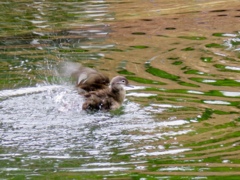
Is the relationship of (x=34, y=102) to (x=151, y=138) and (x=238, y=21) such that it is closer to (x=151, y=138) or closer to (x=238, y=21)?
(x=151, y=138)

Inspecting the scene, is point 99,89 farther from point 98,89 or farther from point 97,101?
point 97,101

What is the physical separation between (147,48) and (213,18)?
3048 millimetres

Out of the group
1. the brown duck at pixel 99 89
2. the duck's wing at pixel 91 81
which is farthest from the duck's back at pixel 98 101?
the duck's wing at pixel 91 81

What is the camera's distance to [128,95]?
9.77m

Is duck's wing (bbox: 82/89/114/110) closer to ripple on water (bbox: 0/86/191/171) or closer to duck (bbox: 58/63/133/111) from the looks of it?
duck (bbox: 58/63/133/111)

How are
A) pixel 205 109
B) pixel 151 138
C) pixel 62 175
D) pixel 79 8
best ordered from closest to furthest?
pixel 62 175, pixel 151 138, pixel 205 109, pixel 79 8

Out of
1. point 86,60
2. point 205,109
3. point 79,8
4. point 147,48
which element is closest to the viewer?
point 205,109

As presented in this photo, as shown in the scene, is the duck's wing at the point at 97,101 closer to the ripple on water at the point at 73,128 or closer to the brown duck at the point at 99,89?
the brown duck at the point at 99,89

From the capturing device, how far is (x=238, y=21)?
14.7m

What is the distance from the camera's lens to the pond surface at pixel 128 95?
684 centimetres

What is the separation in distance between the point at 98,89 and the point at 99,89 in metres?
0.02

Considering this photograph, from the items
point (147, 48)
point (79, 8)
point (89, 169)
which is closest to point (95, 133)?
point (89, 169)

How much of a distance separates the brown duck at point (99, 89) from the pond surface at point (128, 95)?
14 cm

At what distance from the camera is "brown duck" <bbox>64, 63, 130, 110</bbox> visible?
9.12m
